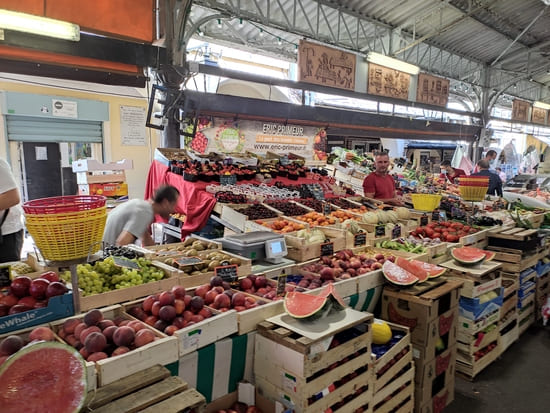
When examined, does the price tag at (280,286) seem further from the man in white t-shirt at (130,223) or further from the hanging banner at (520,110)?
the hanging banner at (520,110)

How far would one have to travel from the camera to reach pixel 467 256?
3.87 m

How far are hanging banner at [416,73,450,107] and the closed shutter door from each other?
299 inches

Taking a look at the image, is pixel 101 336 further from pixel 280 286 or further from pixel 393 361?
pixel 393 361

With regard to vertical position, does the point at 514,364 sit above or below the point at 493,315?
below

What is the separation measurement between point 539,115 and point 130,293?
18221mm

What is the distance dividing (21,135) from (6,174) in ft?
16.9

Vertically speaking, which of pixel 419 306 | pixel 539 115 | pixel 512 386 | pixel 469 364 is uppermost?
pixel 539 115

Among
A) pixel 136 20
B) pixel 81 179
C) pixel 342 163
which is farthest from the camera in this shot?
pixel 342 163

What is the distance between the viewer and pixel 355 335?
7.48 ft

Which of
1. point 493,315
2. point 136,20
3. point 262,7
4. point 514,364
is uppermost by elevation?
point 262,7

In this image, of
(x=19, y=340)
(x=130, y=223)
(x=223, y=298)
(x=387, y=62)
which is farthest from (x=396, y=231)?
(x=387, y=62)

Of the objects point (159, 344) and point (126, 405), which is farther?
point (159, 344)

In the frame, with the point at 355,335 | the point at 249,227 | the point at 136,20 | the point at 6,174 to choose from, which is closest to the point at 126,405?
the point at 355,335

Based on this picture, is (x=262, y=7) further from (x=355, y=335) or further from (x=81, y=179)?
(x=355, y=335)
